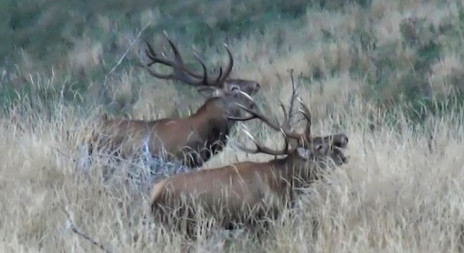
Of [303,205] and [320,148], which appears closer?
[303,205]

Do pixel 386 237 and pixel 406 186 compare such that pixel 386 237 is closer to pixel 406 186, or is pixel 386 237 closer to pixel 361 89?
pixel 406 186

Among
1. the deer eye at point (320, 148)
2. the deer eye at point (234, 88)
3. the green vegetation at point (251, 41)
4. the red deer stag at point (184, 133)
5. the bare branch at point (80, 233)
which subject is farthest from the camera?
the green vegetation at point (251, 41)

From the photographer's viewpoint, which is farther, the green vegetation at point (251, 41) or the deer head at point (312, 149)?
the green vegetation at point (251, 41)

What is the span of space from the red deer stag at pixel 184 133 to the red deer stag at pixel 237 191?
1.39 m

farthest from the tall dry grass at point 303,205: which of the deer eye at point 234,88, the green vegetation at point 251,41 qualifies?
the green vegetation at point 251,41

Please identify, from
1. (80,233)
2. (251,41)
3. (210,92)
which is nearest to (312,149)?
(80,233)

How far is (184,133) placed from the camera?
393 inches

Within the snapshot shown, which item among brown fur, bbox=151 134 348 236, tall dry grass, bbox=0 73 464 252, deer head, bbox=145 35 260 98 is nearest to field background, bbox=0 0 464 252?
tall dry grass, bbox=0 73 464 252

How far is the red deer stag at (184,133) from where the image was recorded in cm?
985

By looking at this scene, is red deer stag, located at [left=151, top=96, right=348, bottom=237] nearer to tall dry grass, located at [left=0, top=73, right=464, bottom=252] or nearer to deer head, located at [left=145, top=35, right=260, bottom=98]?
tall dry grass, located at [left=0, top=73, right=464, bottom=252]

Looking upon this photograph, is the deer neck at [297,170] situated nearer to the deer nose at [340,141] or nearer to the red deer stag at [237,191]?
the red deer stag at [237,191]

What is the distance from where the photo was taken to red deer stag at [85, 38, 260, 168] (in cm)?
985

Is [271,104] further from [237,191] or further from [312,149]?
[237,191]

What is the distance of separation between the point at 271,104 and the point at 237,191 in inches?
260
